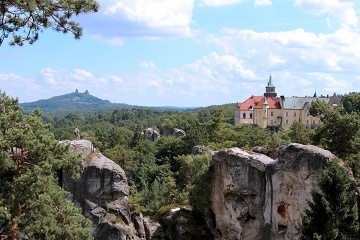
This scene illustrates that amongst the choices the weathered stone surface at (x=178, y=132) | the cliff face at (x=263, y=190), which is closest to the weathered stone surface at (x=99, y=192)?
the cliff face at (x=263, y=190)

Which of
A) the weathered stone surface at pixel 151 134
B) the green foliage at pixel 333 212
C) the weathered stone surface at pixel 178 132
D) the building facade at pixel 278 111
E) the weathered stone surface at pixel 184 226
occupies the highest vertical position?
the building facade at pixel 278 111

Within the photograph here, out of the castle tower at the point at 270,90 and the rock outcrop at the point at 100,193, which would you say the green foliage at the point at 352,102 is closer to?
the castle tower at the point at 270,90

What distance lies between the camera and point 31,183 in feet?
50.7

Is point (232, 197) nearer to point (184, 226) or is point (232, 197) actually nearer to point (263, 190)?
point (263, 190)

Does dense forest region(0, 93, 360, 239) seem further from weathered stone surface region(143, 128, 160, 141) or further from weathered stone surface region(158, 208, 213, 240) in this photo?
weathered stone surface region(143, 128, 160, 141)

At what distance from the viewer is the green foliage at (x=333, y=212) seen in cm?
1730

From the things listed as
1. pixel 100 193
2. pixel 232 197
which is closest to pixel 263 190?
pixel 232 197

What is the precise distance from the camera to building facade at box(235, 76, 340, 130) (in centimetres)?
8644

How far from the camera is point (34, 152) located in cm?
1634

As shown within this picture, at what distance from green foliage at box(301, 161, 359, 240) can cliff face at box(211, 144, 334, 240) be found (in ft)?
15.1

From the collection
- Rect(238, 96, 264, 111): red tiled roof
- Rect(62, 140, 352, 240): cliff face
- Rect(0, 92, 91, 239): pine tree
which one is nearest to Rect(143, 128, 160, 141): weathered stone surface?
Rect(238, 96, 264, 111): red tiled roof

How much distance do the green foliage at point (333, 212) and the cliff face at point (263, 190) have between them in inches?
182

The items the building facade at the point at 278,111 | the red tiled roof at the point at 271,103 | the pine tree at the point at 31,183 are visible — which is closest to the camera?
the pine tree at the point at 31,183

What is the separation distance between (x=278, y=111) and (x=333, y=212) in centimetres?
7338
